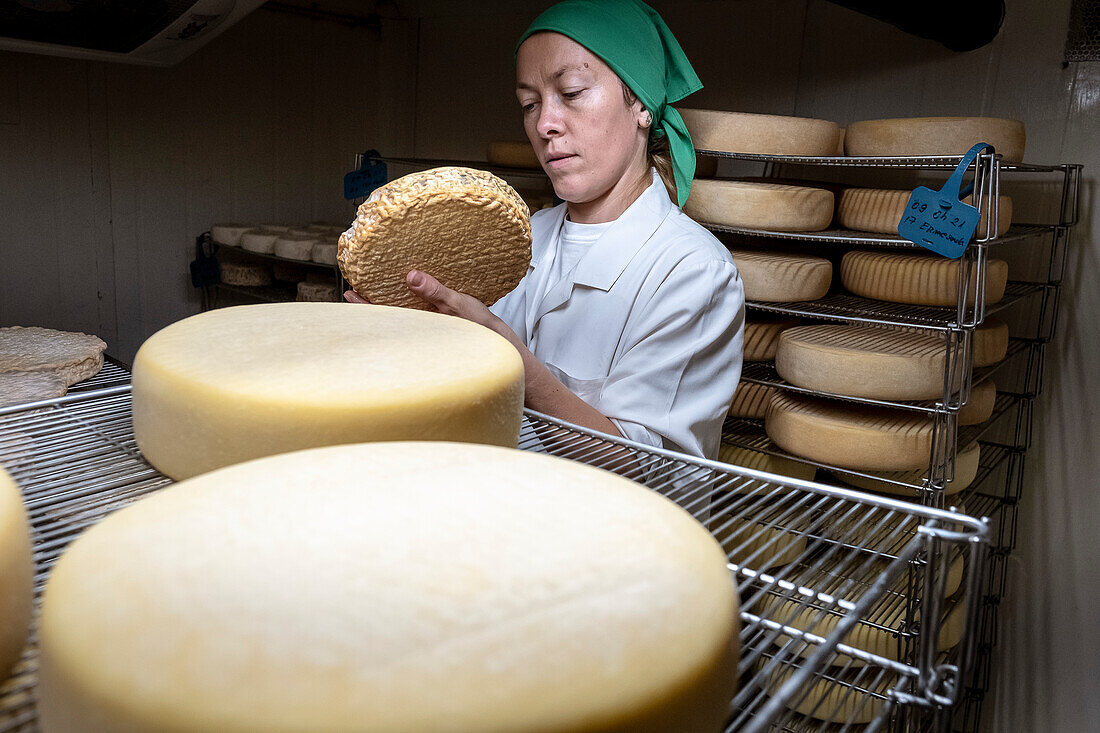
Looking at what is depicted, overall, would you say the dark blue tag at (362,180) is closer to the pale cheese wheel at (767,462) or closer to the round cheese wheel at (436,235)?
the pale cheese wheel at (767,462)

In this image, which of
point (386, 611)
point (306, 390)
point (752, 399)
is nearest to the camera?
point (386, 611)

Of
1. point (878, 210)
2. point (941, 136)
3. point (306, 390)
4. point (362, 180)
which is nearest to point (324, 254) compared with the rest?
point (362, 180)

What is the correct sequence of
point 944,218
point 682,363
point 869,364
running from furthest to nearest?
1. point 869,364
2. point 944,218
3. point 682,363

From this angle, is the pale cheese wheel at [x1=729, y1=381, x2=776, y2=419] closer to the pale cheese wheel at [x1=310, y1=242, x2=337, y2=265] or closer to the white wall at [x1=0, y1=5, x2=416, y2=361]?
the pale cheese wheel at [x1=310, y1=242, x2=337, y2=265]

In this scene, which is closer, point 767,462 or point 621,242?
point 621,242

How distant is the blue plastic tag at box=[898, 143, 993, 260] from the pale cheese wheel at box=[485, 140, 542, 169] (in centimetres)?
96

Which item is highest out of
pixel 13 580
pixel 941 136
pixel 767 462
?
pixel 941 136

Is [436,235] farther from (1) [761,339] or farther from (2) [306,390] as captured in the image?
(1) [761,339]

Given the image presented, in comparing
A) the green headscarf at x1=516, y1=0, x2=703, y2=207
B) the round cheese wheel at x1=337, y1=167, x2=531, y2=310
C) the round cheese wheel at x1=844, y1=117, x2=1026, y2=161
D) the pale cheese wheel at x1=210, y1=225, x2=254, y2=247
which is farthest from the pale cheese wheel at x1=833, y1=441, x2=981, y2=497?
the pale cheese wheel at x1=210, y1=225, x2=254, y2=247

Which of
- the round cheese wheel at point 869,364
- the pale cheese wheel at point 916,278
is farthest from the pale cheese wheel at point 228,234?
the pale cheese wheel at point 916,278

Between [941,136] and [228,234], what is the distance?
187 centimetres

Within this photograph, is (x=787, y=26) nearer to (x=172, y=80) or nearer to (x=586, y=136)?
(x=586, y=136)

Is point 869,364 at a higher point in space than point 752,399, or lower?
higher

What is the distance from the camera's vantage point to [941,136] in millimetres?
1450
